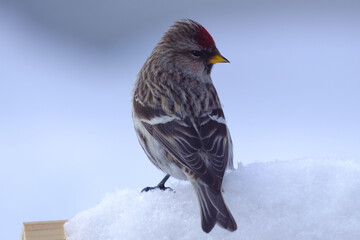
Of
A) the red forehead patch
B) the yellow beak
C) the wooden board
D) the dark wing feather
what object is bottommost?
the wooden board

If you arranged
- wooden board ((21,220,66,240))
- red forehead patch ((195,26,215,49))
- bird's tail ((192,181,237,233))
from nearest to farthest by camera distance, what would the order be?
bird's tail ((192,181,237,233))
wooden board ((21,220,66,240))
red forehead patch ((195,26,215,49))

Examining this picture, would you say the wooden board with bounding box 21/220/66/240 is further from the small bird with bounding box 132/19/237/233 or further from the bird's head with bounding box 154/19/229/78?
the bird's head with bounding box 154/19/229/78

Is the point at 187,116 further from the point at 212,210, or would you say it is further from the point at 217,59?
the point at 212,210

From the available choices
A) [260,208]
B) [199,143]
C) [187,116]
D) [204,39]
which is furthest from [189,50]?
[260,208]

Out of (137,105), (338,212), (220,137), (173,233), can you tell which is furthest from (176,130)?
(338,212)

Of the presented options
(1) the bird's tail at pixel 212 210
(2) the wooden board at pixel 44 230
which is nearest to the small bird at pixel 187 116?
(1) the bird's tail at pixel 212 210

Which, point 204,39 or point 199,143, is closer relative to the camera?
point 199,143

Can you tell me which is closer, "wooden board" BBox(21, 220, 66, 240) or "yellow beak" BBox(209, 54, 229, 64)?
"wooden board" BBox(21, 220, 66, 240)

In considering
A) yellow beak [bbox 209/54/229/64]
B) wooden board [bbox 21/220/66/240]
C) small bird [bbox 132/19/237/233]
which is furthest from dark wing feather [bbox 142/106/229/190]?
wooden board [bbox 21/220/66/240]
